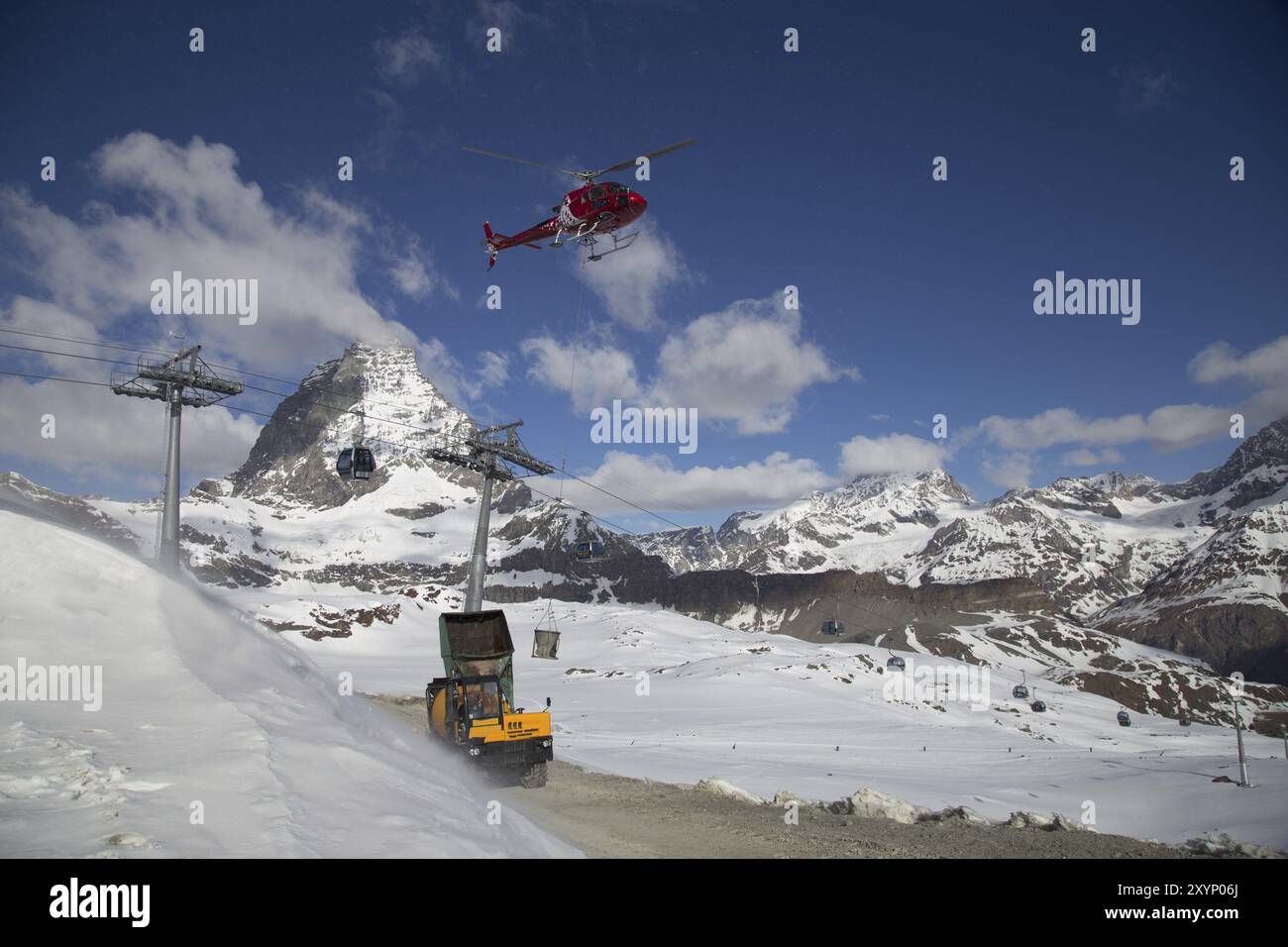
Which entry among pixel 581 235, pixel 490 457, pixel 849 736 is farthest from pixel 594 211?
Answer: pixel 849 736

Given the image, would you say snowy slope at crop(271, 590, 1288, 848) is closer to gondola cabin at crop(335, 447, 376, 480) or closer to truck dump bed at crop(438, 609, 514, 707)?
truck dump bed at crop(438, 609, 514, 707)

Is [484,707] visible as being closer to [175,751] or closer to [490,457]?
[175,751]

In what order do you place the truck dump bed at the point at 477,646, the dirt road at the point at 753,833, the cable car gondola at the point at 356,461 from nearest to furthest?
→ the dirt road at the point at 753,833 → the truck dump bed at the point at 477,646 → the cable car gondola at the point at 356,461

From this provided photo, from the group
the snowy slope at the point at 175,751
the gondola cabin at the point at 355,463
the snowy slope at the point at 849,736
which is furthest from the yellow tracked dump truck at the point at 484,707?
the gondola cabin at the point at 355,463

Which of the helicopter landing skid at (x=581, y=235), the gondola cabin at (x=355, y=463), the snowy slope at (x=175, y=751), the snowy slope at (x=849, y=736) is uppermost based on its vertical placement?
the helicopter landing skid at (x=581, y=235)

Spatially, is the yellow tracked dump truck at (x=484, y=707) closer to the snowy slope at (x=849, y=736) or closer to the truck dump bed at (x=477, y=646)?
the truck dump bed at (x=477, y=646)
